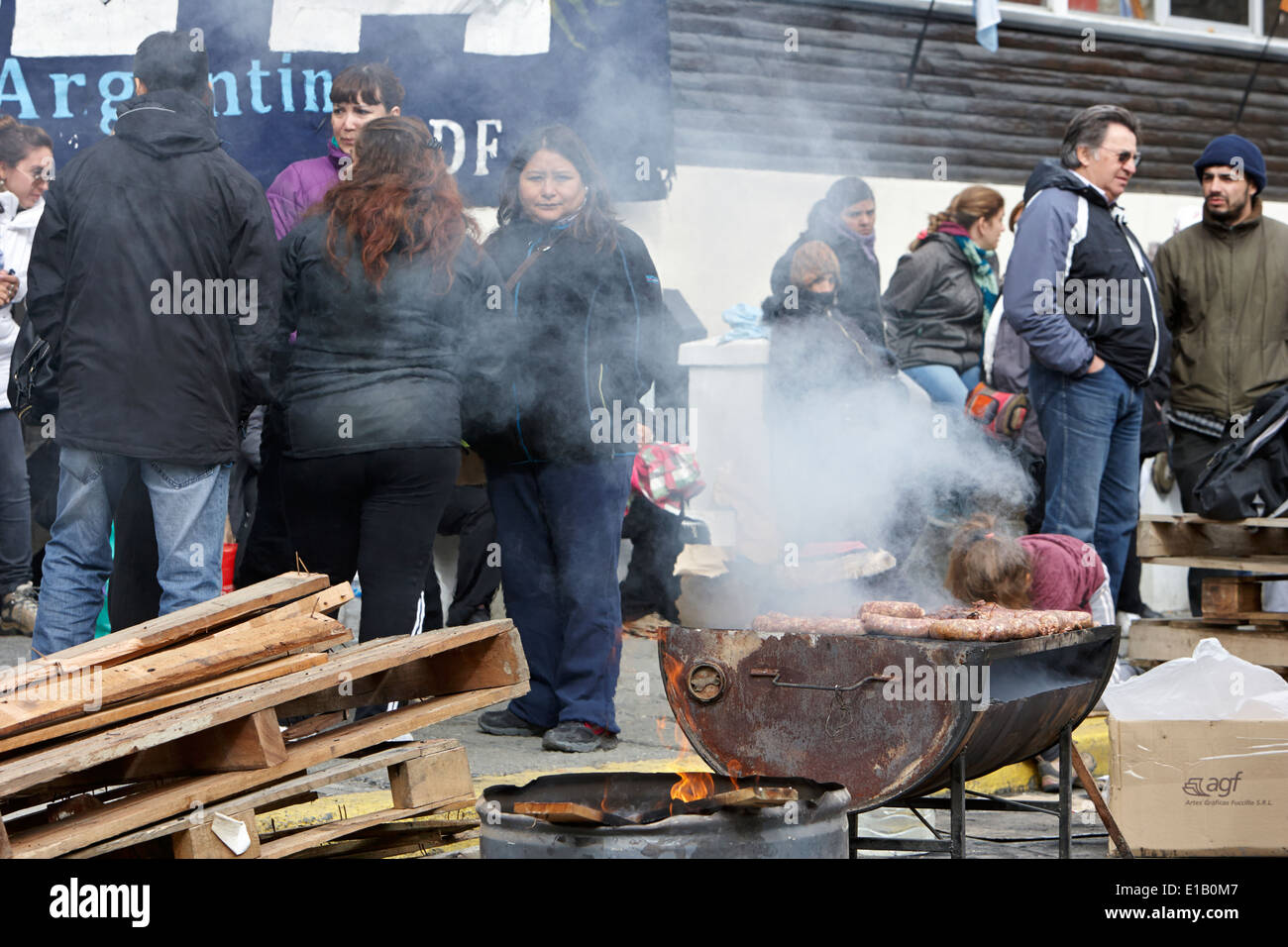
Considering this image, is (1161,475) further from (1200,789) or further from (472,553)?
(1200,789)

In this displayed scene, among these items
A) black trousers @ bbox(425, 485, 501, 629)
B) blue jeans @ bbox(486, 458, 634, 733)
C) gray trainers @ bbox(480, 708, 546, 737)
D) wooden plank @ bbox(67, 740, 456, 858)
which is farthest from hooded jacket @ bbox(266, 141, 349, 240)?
wooden plank @ bbox(67, 740, 456, 858)

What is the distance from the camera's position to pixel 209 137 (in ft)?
14.3

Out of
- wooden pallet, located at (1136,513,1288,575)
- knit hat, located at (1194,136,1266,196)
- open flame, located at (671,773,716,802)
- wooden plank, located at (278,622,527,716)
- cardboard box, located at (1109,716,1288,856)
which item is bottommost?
cardboard box, located at (1109,716,1288,856)

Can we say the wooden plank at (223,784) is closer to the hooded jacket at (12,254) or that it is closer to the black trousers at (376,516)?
the black trousers at (376,516)

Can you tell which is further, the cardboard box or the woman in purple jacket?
the woman in purple jacket

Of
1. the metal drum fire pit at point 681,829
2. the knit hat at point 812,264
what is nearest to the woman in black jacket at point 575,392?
the knit hat at point 812,264

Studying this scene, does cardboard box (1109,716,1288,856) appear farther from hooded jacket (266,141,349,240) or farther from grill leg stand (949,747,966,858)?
hooded jacket (266,141,349,240)

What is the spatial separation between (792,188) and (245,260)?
5304 millimetres

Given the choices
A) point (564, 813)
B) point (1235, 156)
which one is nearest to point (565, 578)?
point (564, 813)

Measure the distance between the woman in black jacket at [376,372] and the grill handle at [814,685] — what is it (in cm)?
135

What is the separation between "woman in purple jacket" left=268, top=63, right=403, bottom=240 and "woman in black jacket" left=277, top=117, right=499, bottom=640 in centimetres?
55

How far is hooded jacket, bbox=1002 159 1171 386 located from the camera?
5789 millimetres

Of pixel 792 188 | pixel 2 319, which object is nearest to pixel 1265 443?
pixel 792 188

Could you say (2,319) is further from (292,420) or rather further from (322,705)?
(322,705)
